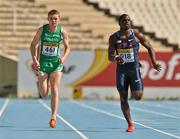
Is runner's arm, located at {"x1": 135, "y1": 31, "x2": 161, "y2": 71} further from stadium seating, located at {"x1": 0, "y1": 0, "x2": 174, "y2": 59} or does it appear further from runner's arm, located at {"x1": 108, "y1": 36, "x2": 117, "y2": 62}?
stadium seating, located at {"x1": 0, "y1": 0, "x2": 174, "y2": 59}

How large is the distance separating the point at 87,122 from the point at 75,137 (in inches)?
145

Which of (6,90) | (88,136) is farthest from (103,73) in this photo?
(88,136)

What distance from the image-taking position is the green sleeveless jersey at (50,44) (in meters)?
11.7

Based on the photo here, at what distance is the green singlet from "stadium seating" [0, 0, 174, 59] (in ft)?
56.1

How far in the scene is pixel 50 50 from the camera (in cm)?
1166

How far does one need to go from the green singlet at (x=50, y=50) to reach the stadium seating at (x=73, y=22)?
17.1m

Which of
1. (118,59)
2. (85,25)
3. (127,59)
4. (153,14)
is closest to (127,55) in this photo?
(127,59)

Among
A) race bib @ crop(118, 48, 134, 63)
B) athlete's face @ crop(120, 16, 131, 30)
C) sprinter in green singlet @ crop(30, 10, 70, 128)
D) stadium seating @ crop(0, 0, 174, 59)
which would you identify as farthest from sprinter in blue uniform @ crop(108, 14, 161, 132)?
stadium seating @ crop(0, 0, 174, 59)

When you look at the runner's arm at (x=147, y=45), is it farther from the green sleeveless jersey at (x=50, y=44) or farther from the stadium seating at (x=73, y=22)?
the stadium seating at (x=73, y=22)

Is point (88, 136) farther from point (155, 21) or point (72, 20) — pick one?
point (155, 21)

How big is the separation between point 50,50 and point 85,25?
2144cm

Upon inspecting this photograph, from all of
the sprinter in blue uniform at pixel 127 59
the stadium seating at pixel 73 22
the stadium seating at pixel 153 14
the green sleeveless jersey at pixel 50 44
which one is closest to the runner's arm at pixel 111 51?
the sprinter in blue uniform at pixel 127 59

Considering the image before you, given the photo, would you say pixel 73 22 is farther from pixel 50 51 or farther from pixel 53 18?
pixel 53 18

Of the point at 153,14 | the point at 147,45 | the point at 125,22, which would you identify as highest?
the point at 125,22
